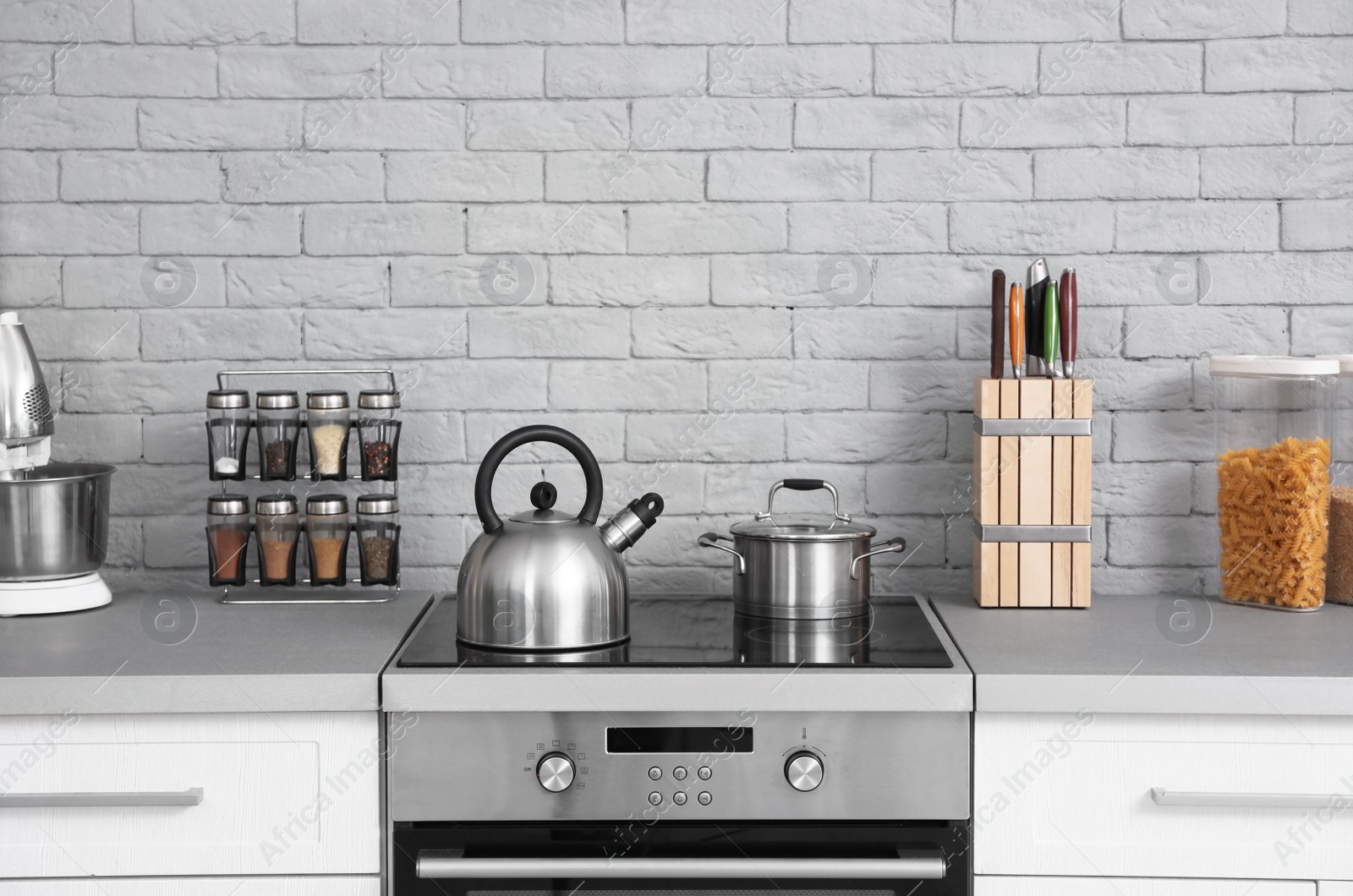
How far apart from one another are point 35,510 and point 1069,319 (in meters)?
1.72

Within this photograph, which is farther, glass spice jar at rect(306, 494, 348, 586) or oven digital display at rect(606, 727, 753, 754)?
glass spice jar at rect(306, 494, 348, 586)

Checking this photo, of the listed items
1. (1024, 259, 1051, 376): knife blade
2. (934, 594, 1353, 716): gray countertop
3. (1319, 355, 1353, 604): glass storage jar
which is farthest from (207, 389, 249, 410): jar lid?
(1319, 355, 1353, 604): glass storage jar

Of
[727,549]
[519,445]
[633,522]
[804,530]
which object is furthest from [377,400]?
[804,530]

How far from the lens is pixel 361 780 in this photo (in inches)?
62.4

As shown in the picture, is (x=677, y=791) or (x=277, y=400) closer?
(x=677, y=791)

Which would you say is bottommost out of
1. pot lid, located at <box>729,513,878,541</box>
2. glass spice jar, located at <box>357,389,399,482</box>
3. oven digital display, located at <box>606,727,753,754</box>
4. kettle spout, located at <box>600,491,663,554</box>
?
oven digital display, located at <box>606,727,753,754</box>

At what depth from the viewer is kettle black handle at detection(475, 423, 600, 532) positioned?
1.72 meters

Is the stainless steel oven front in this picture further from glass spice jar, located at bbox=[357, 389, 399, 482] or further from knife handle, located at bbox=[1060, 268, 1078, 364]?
knife handle, located at bbox=[1060, 268, 1078, 364]

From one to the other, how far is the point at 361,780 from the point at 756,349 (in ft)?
3.44

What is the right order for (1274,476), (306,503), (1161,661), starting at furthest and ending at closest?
(306,503) → (1274,476) → (1161,661)

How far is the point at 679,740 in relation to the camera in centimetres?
158

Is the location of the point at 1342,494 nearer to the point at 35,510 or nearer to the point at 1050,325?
the point at 1050,325

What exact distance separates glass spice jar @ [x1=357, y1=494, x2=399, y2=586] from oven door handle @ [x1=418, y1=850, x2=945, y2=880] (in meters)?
0.64

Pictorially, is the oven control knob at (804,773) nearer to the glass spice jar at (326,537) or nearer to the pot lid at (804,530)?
the pot lid at (804,530)
